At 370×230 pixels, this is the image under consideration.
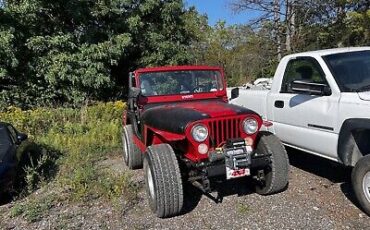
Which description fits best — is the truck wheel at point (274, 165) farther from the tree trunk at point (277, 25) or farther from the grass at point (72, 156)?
the tree trunk at point (277, 25)

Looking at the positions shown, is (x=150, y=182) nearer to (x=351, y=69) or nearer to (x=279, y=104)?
(x=279, y=104)

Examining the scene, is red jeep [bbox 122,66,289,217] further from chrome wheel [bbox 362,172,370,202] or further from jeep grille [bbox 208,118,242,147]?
chrome wheel [bbox 362,172,370,202]

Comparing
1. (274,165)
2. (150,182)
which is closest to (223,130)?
(274,165)

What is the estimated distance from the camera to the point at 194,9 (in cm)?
1745

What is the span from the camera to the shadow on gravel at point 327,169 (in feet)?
16.3

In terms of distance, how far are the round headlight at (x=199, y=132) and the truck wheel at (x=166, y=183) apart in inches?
14.4

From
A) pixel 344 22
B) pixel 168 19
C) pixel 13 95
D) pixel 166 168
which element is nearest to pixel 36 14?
pixel 13 95

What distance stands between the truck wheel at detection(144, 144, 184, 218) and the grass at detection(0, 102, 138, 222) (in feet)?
2.76

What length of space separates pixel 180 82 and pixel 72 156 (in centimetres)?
277

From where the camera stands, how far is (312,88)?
15.7 ft

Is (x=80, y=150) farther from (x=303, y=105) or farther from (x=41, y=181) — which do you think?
(x=303, y=105)

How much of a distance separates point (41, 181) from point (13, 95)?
26.4ft

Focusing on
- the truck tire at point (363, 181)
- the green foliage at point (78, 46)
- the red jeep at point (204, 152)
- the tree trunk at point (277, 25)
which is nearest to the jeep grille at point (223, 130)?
the red jeep at point (204, 152)

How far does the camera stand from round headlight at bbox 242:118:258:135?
4332 millimetres
